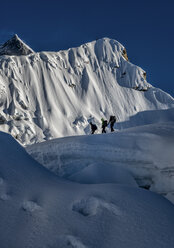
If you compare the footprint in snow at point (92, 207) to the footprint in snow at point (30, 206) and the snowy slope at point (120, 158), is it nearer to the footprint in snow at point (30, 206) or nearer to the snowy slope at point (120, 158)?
the footprint in snow at point (30, 206)

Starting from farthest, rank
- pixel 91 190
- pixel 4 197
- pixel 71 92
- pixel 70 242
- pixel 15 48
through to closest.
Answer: pixel 15 48 < pixel 71 92 < pixel 91 190 < pixel 4 197 < pixel 70 242

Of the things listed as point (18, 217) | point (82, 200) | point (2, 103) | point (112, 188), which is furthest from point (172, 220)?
point (2, 103)

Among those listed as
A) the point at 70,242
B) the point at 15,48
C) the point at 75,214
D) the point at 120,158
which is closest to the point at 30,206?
the point at 75,214

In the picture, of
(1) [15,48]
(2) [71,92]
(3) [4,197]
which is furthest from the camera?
(1) [15,48]

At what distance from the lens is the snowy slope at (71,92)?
27.3m

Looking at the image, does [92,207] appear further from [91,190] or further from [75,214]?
[91,190]

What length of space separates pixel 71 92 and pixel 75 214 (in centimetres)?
3168

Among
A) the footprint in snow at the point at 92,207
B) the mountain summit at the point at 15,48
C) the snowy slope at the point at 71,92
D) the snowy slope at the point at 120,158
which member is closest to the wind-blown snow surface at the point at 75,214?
the footprint in snow at the point at 92,207

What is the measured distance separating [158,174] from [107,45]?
134 feet

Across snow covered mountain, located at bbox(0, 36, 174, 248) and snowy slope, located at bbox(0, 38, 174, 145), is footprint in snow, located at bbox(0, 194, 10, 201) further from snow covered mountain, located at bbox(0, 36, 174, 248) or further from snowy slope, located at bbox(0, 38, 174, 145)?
snowy slope, located at bbox(0, 38, 174, 145)

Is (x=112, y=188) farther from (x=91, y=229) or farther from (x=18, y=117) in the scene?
(x=18, y=117)

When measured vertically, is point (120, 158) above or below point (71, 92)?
below

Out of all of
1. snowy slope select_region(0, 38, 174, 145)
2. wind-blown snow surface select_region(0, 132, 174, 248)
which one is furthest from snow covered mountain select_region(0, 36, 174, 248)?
snowy slope select_region(0, 38, 174, 145)

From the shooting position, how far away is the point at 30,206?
2.38m
